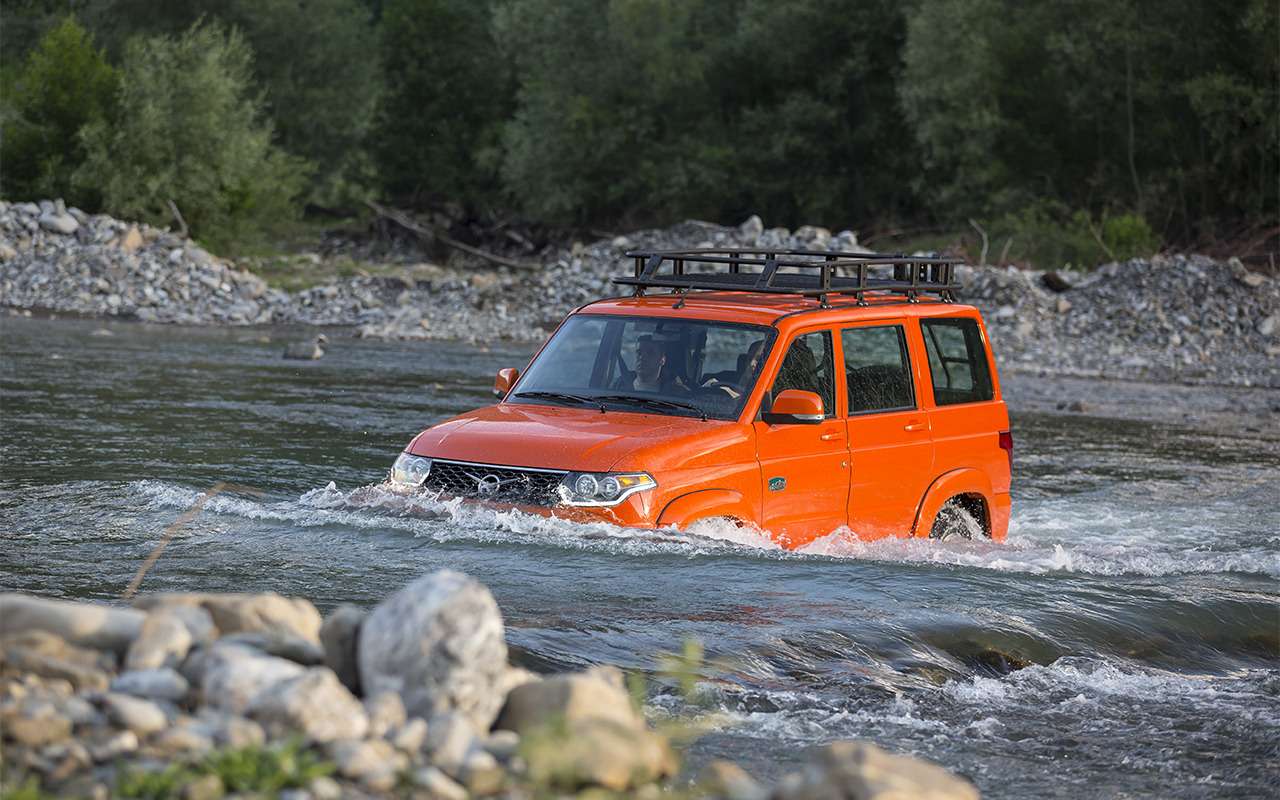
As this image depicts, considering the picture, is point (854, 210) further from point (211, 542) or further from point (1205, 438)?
point (211, 542)

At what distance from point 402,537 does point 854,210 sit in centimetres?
4794

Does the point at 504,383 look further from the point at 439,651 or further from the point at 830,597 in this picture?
the point at 439,651

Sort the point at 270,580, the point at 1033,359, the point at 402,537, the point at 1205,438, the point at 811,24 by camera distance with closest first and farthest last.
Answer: the point at 270,580 < the point at 402,537 < the point at 1205,438 < the point at 1033,359 < the point at 811,24

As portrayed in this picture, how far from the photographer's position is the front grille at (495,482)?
858cm

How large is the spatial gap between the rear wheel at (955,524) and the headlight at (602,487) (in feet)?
8.68

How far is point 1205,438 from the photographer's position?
19.4m

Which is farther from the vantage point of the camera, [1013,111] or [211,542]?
[1013,111]

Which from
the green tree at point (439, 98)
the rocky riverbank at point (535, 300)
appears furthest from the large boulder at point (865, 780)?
the green tree at point (439, 98)

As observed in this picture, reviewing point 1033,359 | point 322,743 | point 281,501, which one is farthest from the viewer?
point 1033,359

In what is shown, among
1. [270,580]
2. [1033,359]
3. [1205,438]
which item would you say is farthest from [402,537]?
[1033,359]

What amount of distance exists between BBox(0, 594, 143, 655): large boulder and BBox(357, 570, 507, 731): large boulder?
0.68 m

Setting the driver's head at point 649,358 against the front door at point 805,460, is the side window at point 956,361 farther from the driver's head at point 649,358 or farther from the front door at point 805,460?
the driver's head at point 649,358

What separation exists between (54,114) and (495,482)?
3528 cm

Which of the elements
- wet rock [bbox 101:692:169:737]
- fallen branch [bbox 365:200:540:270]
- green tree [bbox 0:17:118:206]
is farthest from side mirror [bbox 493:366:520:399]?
fallen branch [bbox 365:200:540:270]
